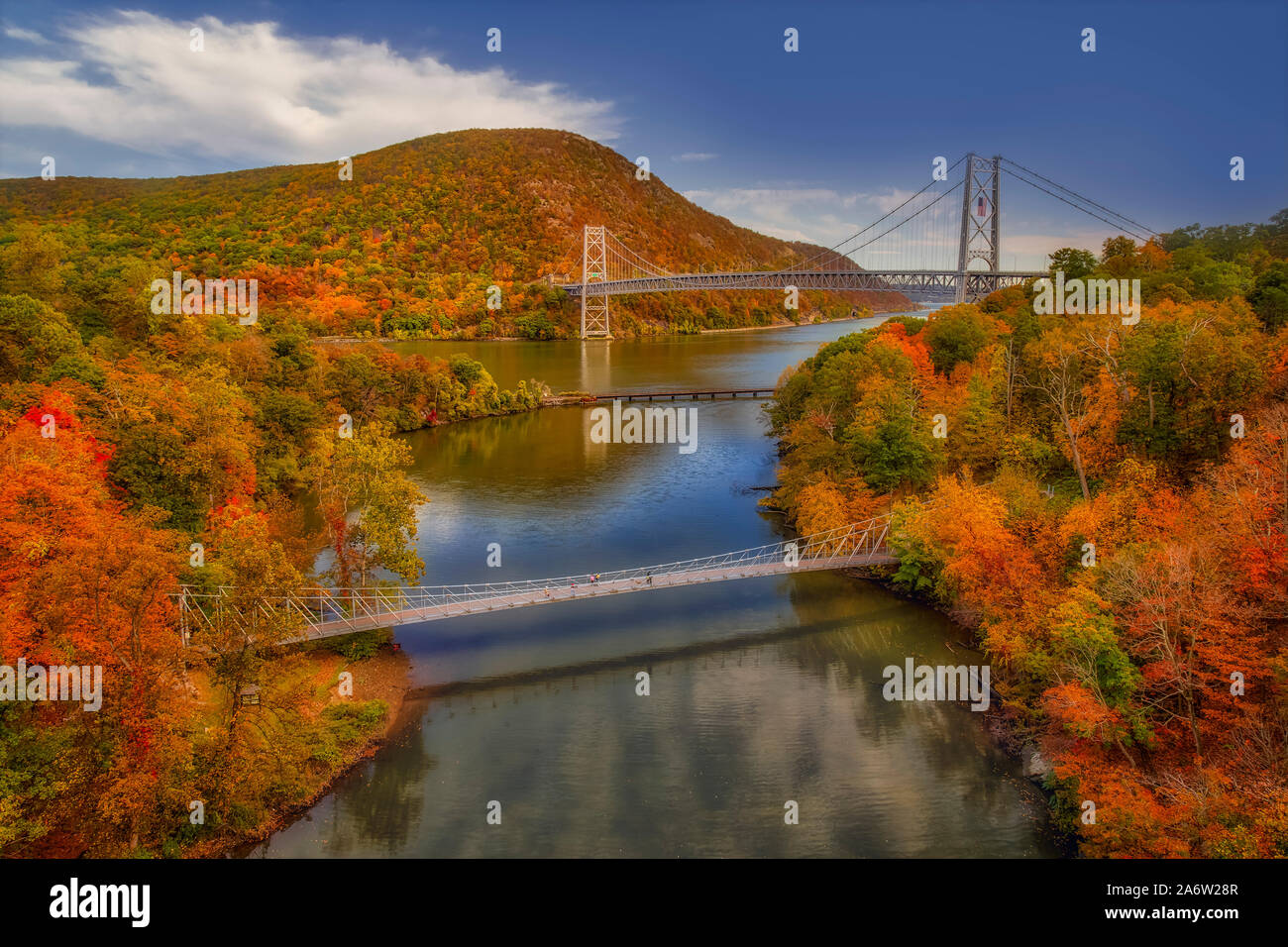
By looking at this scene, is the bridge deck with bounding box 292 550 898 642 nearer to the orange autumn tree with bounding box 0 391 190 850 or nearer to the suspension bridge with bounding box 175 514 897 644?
the suspension bridge with bounding box 175 514 897 644

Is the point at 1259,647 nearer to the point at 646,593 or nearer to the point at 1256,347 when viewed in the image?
the point at 1256,347

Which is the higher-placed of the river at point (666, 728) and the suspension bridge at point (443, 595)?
the suspension bridge at point (443, 595)

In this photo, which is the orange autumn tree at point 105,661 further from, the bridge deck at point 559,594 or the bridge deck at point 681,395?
the bridge deck at point 681,395

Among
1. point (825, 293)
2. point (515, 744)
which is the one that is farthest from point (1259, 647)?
point (825, 293)

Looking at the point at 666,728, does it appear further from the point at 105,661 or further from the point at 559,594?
the point at 105,661

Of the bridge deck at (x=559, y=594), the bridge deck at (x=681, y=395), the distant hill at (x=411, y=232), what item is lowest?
the bridge deck at (x=559, y=594)

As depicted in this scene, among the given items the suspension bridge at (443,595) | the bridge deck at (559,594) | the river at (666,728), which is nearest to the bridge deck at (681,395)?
the river at (666,728)
